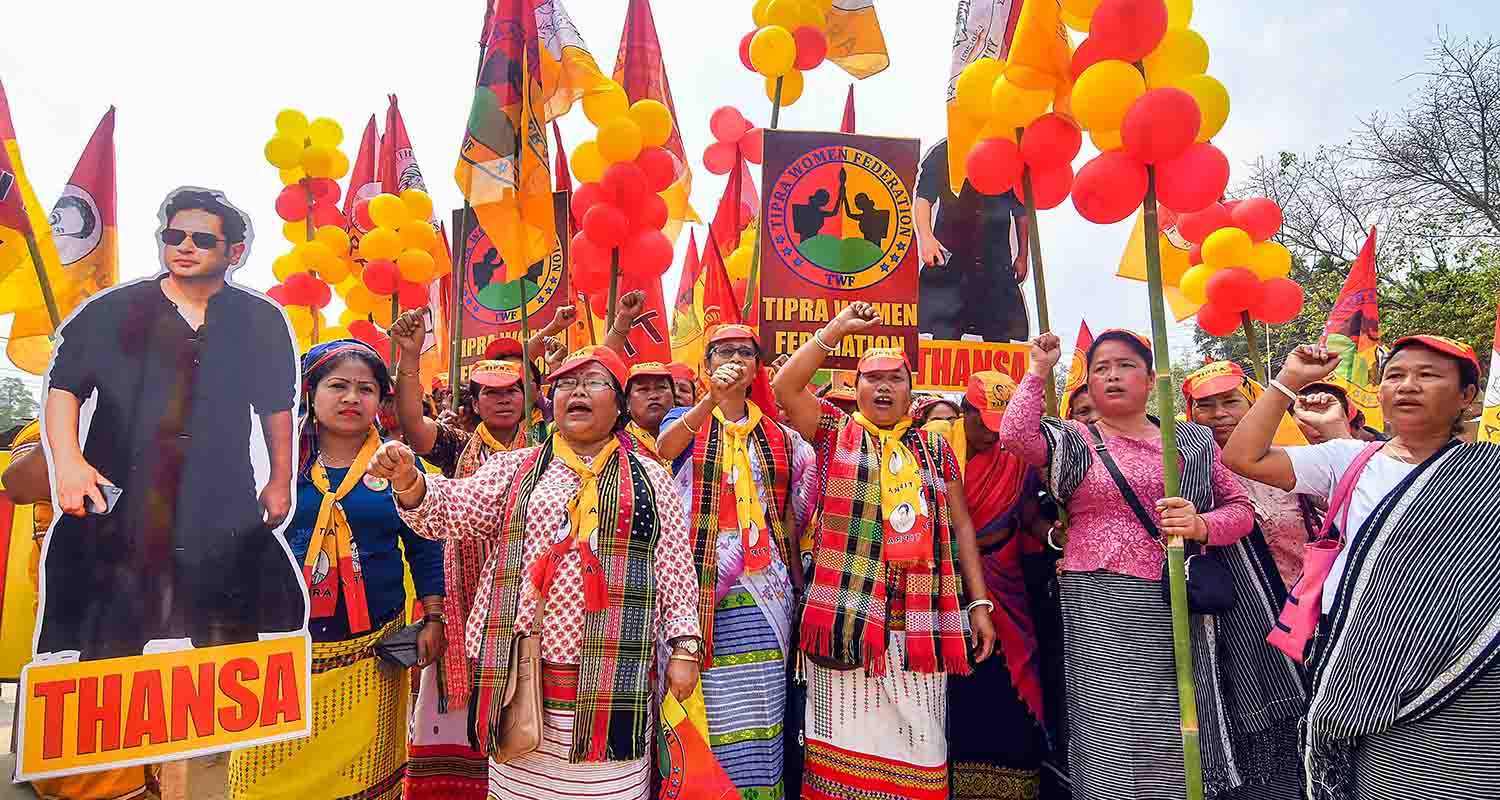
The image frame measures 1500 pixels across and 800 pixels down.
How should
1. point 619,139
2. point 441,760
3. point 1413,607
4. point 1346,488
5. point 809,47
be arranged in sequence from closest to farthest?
point 1413,607
point 1346,488
point 441,760
point 619,139
point 809,47

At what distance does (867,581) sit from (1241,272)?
299 centimetres

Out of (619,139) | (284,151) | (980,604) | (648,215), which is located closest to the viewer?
(980,604)

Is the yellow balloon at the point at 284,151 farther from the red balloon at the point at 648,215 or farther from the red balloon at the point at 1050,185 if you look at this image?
the red balloon at the point at 1050,185

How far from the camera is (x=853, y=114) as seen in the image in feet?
24.4

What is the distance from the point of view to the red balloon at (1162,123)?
2.78 meters

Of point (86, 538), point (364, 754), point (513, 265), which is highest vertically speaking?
point (513, 265)

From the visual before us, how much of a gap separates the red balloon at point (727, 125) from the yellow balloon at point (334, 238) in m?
3.21

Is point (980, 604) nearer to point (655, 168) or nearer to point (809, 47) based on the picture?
point (655, 168)

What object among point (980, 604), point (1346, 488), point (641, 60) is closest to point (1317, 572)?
point (1346, 488)

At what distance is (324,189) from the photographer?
22.1 ft

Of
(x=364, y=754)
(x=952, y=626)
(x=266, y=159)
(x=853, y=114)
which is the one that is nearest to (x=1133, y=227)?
(x=853, y=114)

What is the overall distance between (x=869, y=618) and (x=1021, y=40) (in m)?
2.47

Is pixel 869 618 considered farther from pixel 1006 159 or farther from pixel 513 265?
pixel 513 265

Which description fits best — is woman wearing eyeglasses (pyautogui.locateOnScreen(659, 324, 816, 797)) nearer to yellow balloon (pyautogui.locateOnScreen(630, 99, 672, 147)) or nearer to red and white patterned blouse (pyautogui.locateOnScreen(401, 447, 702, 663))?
red and white patterned blouse (pyautogui.locateOnScreen(401, 447, 702, 663))
